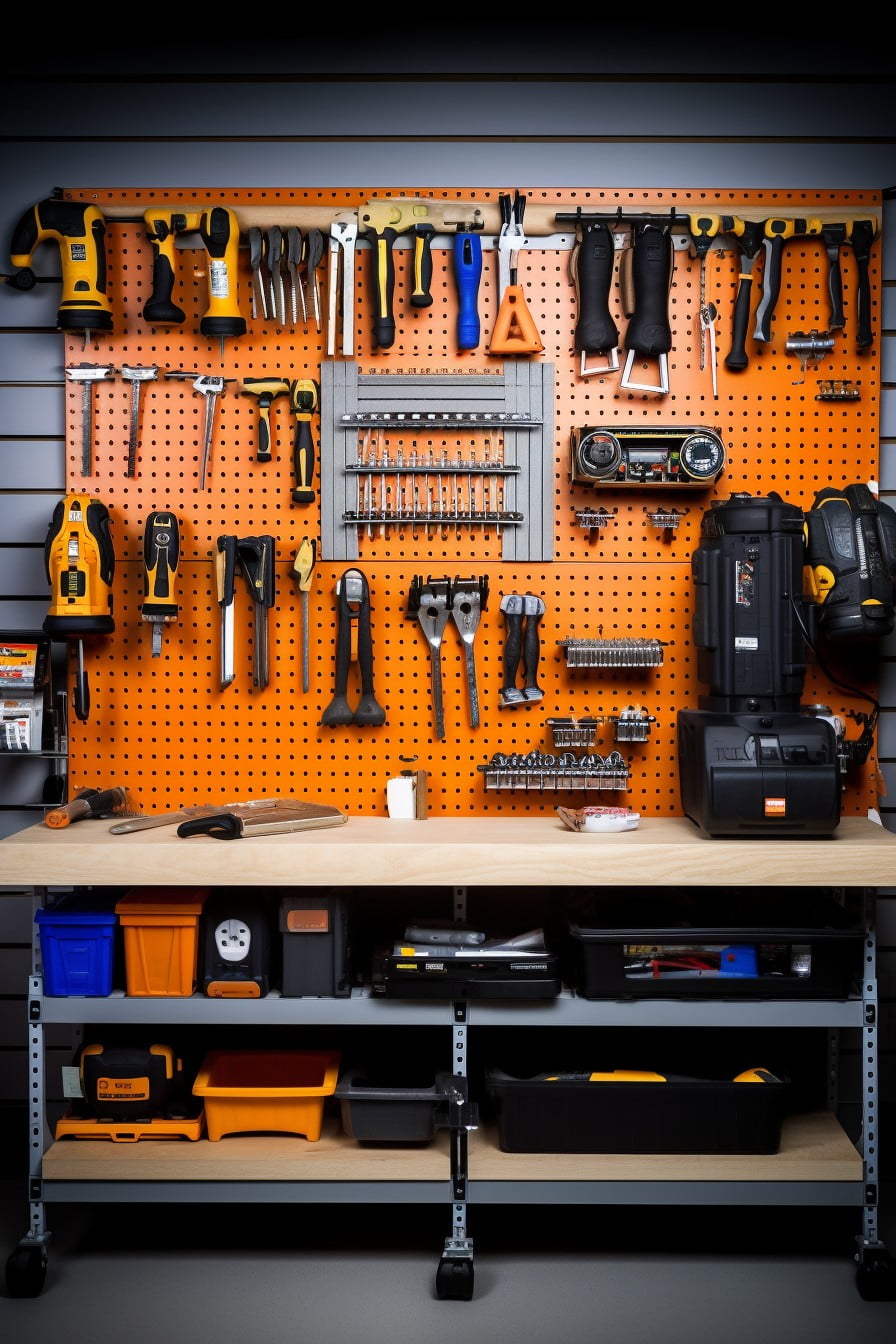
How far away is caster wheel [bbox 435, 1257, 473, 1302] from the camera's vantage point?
2461 mm

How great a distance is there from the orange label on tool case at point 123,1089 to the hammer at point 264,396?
1644 mm

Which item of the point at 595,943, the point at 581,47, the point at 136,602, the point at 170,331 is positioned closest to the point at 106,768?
the point at 136,602

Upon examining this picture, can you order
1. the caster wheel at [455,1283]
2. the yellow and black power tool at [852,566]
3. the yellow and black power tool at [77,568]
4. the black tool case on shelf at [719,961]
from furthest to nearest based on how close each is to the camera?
the yellow and black power tool at [77,568] < the yellow and black power tool at [852,566] < the black tool case on shelf at [719,961] < the caster wheel at [455,1283]

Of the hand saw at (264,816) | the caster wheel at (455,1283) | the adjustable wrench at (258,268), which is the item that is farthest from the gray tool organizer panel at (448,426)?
the caster wheel at (455,1283)

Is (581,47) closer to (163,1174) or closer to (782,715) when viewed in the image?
(782,715)

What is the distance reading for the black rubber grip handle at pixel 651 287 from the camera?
2938mm

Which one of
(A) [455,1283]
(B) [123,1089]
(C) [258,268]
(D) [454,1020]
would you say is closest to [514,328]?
(C) [258,268]

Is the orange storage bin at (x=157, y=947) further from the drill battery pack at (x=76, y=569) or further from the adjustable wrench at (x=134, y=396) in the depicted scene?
the adjustable wrench at (x=134, y=396)

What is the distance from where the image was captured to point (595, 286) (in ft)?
9.68

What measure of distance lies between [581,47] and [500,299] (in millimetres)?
760

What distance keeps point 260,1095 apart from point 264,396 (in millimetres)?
1820

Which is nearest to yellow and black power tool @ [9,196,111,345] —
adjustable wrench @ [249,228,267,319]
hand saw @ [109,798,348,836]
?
adjustable wrench @ [249,228,267,319]

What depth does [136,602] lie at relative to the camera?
3084 millimetres

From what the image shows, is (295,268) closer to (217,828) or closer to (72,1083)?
(217,828)
